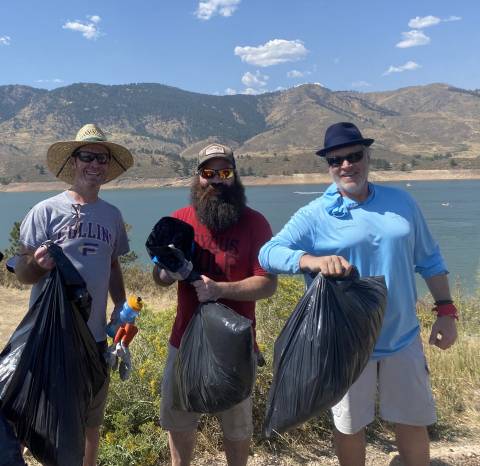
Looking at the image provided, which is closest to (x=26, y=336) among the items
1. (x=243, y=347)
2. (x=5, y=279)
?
(x=243, y=347)

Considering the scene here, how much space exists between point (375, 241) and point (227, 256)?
0.67 meters

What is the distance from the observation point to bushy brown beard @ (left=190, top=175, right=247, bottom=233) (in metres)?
2.30

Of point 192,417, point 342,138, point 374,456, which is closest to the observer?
point 342,138

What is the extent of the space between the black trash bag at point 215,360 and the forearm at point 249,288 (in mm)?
84

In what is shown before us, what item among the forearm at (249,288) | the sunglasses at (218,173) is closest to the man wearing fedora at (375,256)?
the forearm at (249,288)

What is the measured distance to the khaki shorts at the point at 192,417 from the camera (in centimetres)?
238

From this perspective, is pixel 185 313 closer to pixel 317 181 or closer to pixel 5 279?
pixel 5 279

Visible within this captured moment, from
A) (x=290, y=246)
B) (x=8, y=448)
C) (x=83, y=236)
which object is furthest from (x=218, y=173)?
(x=8, y=448)

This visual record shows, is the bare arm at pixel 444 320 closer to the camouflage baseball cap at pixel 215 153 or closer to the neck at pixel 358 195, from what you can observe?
the neck at pixel 358 195

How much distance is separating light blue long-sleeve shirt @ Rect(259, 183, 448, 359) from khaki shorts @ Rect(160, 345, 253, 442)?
686 millimetres

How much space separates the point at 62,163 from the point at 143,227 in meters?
24.8

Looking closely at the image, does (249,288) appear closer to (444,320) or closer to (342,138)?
(342,138)

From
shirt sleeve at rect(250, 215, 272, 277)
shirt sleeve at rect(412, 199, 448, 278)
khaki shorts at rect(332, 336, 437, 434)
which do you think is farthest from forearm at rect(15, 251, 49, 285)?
shirt sleeve at rect(412, 199, 448, 278)

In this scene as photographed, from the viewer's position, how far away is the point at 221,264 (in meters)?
2.30
